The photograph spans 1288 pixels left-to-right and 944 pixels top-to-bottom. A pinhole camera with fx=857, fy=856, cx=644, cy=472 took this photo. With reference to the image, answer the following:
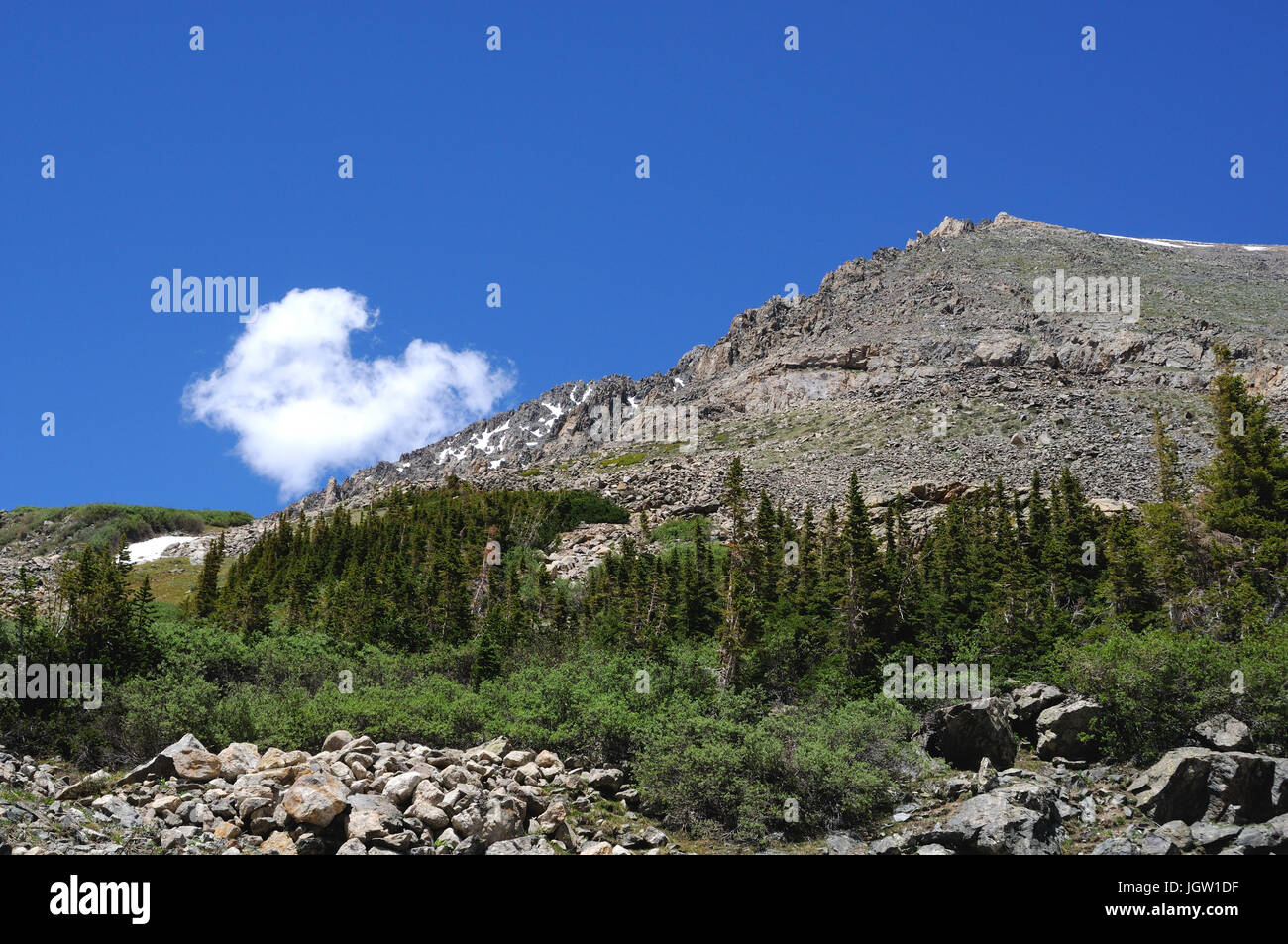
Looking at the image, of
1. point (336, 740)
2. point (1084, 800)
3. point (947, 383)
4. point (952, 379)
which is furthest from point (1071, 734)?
point (952, 379)

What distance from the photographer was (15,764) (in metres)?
26.2

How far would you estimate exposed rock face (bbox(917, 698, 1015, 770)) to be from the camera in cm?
2988

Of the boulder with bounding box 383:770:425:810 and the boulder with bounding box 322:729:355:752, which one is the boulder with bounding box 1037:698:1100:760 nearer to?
the boulder with bounding box 383:770:425:810

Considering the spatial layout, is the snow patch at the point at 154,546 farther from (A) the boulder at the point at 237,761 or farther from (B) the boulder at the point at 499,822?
(B) the boulder at the point at 499,822

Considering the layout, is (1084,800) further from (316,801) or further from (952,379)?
(952,379)

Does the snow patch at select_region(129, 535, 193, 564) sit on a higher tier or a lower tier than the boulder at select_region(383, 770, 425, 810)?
higher

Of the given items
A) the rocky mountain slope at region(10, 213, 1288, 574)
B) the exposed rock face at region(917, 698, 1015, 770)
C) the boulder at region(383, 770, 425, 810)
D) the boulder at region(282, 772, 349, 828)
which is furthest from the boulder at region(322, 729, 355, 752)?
the rocky mountain slope at region(10, 213, 1288, 574)

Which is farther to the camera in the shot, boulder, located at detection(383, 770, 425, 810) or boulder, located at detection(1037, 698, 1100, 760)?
boulder, located at detection(1037, 698, 1100, 760)

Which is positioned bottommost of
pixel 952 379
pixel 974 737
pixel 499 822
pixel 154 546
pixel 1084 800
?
pixel 1084 800

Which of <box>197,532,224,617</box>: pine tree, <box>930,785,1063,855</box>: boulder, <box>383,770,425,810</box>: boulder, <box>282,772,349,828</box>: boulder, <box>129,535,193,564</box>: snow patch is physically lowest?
<box>930,785,1063,855</box>: boulder

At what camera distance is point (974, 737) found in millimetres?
30047
